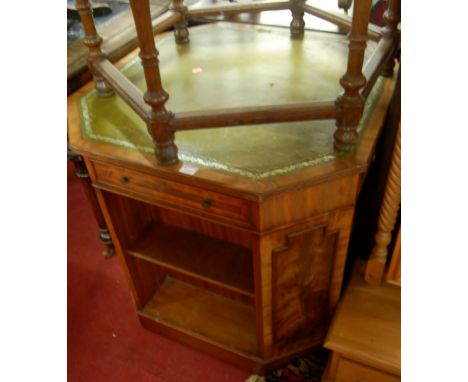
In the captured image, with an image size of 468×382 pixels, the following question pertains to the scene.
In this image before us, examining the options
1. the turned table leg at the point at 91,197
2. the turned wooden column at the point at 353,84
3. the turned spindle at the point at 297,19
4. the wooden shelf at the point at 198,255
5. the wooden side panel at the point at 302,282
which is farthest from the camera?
the turned table leg at the point at 91,197

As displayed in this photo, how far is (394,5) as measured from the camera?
1.22 m

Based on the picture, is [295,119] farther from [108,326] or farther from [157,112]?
[108,326]

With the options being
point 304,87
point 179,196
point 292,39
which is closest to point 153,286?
point 179,196

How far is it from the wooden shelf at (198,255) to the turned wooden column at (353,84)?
1.81ft

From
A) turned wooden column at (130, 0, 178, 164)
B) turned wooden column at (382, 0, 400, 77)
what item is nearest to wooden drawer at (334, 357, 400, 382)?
turned wooden column at (130, 0, 178, 164)

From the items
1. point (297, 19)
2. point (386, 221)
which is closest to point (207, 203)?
point (386, 221)

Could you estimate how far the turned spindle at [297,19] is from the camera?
155 centimetres

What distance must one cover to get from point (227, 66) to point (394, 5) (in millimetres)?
544

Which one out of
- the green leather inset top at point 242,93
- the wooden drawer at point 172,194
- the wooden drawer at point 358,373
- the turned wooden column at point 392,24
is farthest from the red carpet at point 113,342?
the turned wooden column at point 392,24

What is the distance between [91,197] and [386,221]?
1.22 meters

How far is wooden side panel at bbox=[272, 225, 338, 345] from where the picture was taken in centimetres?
116

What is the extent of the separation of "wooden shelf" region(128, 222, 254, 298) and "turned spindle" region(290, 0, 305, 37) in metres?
0.84

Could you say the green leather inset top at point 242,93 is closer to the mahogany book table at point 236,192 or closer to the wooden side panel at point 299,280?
the mahogany book table at point 236,192

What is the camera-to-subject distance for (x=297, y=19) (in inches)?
62.4
